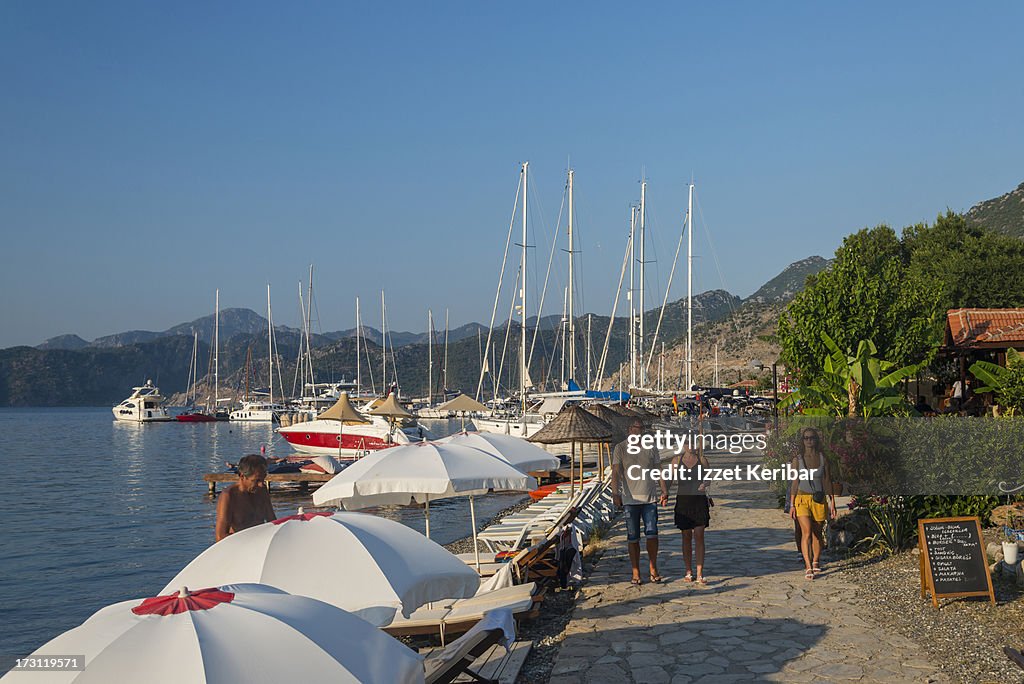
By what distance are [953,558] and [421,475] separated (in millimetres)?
5811

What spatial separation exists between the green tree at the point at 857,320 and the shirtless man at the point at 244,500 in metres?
21.4

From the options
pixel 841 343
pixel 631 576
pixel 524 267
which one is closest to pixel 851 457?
pixel 631 576

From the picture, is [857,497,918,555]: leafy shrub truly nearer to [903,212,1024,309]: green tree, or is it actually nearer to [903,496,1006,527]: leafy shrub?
[903,496,1006,527]: leafy shrub

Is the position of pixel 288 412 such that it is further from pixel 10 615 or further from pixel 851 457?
pixel 851 457

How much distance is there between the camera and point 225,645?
3.51 m

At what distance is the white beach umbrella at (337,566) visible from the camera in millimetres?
5770

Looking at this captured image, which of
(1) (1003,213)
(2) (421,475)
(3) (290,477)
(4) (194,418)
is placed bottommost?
(4) (194,418)

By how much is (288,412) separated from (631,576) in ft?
295

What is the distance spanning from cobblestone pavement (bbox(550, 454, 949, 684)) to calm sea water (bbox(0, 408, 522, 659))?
3.18 meters

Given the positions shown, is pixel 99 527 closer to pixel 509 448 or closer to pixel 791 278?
pixel 509 448

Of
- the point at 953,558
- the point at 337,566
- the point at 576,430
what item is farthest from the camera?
the point at 576,430

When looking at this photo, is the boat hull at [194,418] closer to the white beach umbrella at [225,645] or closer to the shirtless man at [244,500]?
the shirtless man at [244,500]

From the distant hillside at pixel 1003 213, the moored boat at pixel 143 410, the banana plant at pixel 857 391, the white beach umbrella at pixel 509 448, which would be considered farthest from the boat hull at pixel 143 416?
the banana plant at pixel 857 391

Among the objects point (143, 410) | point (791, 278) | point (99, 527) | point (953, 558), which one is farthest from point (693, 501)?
point (791, 278)
